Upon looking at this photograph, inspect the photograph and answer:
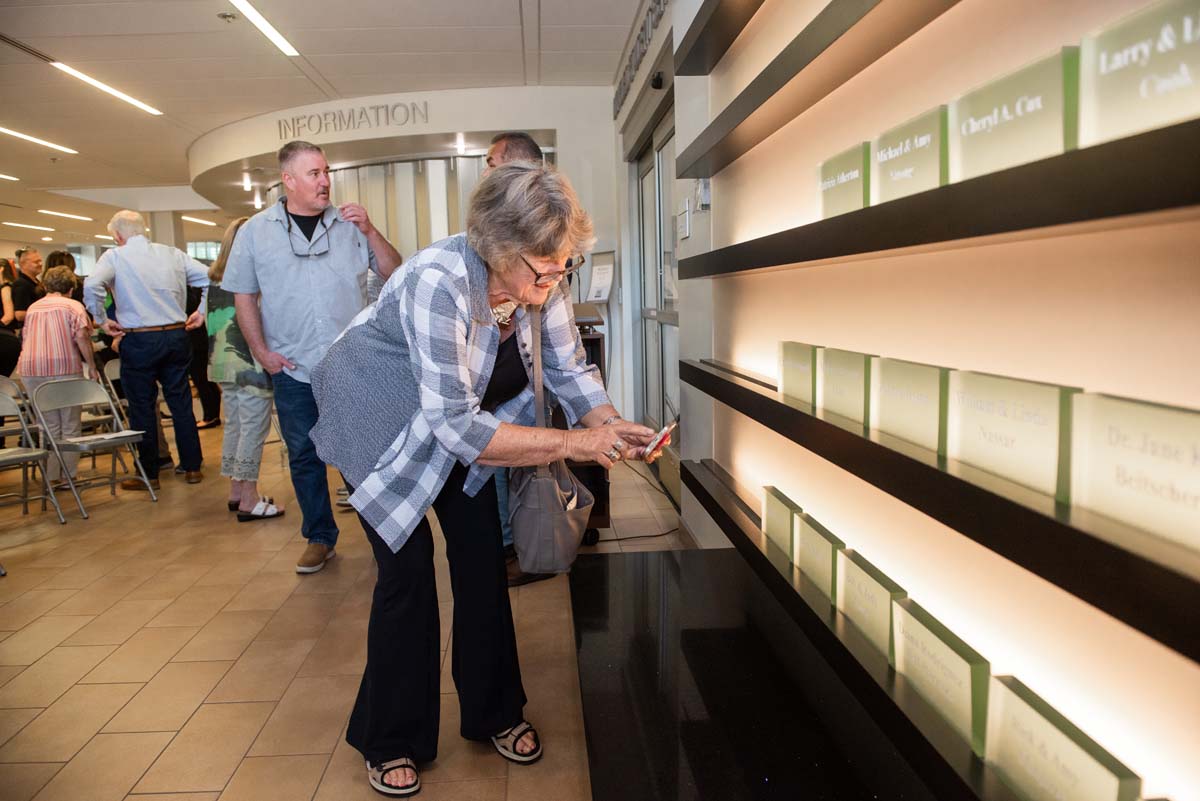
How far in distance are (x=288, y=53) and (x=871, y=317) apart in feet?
19.6

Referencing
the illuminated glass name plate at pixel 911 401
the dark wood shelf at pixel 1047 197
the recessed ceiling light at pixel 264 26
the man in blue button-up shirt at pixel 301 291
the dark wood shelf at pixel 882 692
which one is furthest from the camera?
the recessed ceiling light at pixel 264 26

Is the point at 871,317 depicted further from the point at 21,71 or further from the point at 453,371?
the point at 21,71

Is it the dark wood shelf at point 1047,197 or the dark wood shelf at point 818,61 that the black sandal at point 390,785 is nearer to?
the dark wood shelf at point 1047,197

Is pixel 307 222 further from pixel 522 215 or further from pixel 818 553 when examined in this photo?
pixel 818 553

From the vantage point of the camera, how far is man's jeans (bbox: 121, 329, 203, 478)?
5445 millimetres

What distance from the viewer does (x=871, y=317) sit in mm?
1700

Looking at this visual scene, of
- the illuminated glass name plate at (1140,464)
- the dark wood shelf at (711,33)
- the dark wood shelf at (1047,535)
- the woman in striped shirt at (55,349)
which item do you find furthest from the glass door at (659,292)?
the woman in striped shirt at (55,349)

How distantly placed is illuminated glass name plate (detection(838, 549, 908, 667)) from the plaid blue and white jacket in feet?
2.62

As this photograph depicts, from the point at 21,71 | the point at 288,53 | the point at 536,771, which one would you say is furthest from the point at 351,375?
the point at 21,71

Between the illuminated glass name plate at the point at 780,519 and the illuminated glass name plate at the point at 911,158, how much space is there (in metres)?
0.79

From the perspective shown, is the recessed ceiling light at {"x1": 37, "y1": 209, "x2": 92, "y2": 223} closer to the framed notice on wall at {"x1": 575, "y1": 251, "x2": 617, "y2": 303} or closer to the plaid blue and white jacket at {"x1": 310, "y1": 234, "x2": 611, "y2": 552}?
the framed notice on wall at {"x1": 575, "y1": 251, "x2": 617, "y2": 303}

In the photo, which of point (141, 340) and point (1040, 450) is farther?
point (141, 340)

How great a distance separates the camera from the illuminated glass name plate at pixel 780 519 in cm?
186

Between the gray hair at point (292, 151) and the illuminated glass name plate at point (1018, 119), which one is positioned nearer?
the illuminated glass name plate at point (1018, 119)
